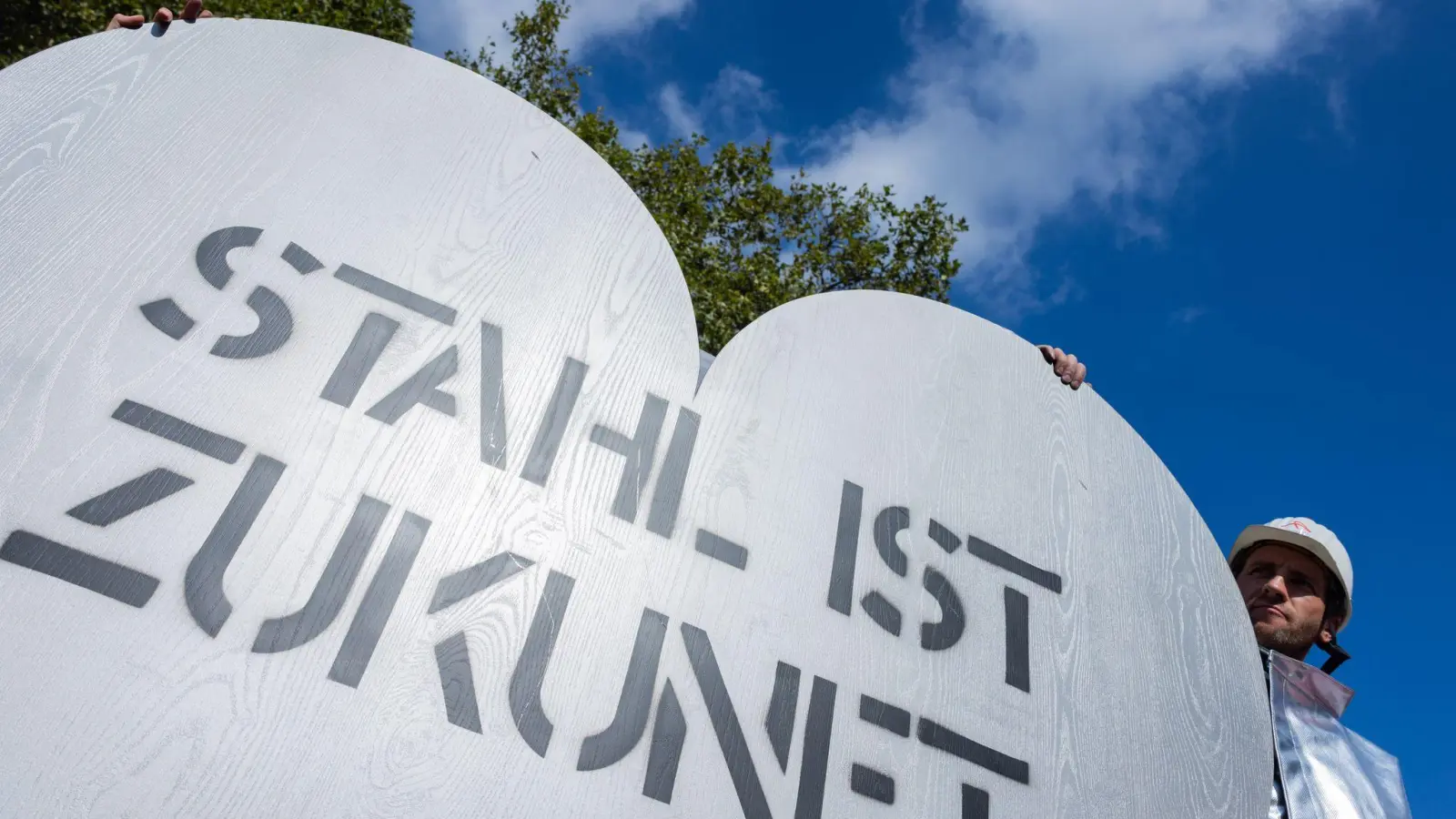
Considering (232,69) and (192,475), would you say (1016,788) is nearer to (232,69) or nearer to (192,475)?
(192,475)

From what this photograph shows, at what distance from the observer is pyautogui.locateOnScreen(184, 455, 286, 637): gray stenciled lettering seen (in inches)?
50.1

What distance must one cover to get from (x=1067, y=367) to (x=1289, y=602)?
4.97 feet

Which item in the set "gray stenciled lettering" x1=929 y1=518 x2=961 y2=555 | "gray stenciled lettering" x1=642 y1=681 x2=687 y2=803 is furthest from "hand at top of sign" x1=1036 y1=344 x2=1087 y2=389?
"gray stenciled lettering" x1=642 y1=681 x2=687 y2=803

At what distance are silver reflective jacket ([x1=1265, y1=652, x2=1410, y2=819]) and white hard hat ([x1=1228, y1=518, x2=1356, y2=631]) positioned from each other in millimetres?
562

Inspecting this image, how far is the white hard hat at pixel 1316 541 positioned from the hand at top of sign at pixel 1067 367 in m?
1.41

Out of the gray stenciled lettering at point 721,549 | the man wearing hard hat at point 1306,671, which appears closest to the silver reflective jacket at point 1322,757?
the man wearing hard hat at point 1306,671

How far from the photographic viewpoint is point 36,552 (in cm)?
121

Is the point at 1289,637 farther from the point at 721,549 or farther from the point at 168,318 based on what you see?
the point at 168,318

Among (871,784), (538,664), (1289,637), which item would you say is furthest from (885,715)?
(1289,637)

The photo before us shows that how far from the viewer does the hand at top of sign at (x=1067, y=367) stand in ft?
7.27

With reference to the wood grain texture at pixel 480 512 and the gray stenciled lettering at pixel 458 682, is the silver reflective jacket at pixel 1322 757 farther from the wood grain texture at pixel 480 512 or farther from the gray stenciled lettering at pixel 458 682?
the gray stenciled lettering at pixel 458 682

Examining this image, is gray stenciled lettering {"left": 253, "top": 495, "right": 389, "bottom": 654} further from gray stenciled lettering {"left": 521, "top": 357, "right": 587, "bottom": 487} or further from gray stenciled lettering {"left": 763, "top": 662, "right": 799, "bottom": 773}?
gray stenciled lettering {"left": 763, "top": 662, "right": 799, "bottom": 773}

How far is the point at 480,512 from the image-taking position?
148 cm

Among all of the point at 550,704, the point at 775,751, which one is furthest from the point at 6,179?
the point at 775,751
